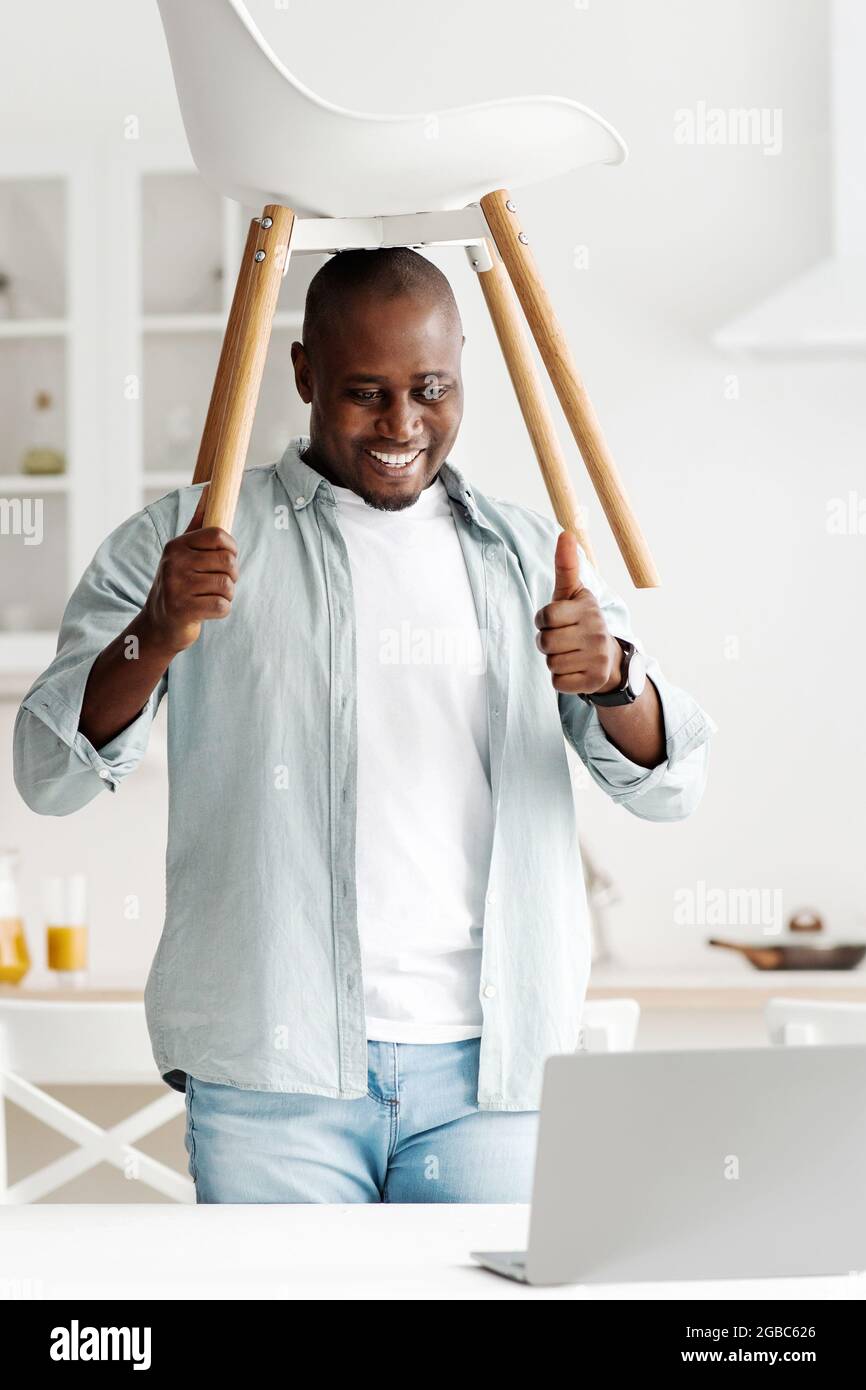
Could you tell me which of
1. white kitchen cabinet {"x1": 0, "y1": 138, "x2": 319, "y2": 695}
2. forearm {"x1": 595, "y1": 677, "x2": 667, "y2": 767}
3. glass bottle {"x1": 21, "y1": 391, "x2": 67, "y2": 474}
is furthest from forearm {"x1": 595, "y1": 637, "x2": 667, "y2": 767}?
glass bottle {"x1": 21, "y1": 391, "x2": 67, "y2": 474}

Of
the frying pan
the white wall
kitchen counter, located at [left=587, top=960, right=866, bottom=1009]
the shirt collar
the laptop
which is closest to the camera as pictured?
the laptop

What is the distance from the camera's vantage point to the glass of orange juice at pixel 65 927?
2.80m

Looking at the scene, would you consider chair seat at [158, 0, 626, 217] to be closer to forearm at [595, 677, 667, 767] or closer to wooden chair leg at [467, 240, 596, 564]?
wooden chair leg at [467, 240, 596, 564]

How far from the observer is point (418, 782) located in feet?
4.16

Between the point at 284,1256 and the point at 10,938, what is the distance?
6.58ft

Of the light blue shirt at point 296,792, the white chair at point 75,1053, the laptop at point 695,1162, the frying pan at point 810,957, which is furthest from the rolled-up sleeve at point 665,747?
the frying pan at point 810,957

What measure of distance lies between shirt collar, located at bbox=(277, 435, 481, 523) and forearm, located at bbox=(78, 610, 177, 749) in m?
0.24

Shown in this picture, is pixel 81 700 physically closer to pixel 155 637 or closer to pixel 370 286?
pixel 155 637

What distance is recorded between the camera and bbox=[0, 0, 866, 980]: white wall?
3059 mm

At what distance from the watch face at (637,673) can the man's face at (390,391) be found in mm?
251

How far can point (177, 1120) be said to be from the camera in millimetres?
2916

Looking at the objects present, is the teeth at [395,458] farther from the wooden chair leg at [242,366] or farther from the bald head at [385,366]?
the wooden chair leg at [242,366]

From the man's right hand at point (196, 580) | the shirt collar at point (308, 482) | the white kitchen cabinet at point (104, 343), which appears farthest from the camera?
the white kitchen cabinet at point (104, 343)
